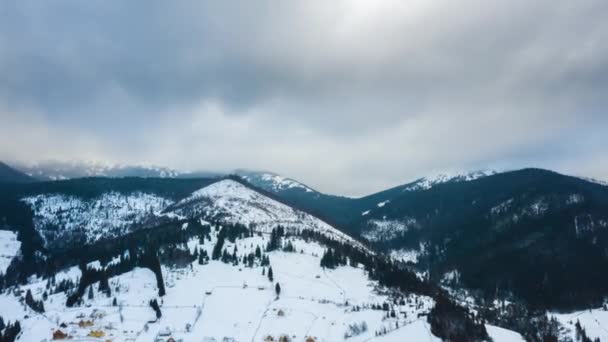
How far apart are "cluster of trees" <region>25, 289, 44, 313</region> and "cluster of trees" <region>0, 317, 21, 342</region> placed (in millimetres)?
10339

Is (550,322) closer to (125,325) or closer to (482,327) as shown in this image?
(482,327)

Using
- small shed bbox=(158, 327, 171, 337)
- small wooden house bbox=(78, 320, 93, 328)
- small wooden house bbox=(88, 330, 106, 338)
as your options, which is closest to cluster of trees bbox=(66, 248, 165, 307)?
small wooden house bbox=(78, 320, 93, 328)

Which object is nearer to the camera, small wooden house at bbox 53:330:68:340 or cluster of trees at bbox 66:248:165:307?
small wooden house at bbox 53:330:68:340

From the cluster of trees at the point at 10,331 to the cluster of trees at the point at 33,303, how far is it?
33.9 feet

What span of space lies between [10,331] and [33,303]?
1126 inches

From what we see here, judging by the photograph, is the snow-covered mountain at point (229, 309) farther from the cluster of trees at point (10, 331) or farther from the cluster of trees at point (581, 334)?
the cluster of trees at point (581, 334)

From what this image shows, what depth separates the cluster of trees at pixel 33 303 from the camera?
149m

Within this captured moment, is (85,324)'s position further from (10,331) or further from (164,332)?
(164,332)

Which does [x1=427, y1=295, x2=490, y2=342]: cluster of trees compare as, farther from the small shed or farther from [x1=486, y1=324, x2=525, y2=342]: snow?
the small shed

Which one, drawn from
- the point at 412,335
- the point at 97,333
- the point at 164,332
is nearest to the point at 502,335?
the point at 412,335

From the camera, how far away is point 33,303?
15638cm

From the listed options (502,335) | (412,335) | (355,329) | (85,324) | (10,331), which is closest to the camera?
(412,335)

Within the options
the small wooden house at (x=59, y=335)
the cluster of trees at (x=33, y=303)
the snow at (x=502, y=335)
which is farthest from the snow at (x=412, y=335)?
the cluster of trees at (x=33, y=303)

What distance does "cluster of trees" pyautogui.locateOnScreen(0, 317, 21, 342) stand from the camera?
408ft
